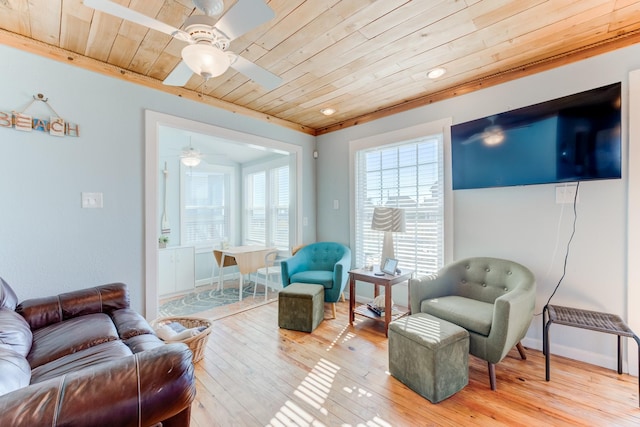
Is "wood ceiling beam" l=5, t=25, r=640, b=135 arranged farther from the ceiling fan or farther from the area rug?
the area rug

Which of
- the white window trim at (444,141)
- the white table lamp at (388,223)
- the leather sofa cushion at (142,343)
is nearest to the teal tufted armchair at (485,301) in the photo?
the white window trim at (444,141)

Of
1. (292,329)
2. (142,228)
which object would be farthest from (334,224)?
(142,228)

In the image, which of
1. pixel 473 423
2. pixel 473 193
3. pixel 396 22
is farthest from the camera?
pixel 473 193

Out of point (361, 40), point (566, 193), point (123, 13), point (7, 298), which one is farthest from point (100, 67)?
point (566, 193)

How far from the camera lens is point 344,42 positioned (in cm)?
204

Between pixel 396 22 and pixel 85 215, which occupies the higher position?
pixel 396 22

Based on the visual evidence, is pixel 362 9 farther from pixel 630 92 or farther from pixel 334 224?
pixel 334 224

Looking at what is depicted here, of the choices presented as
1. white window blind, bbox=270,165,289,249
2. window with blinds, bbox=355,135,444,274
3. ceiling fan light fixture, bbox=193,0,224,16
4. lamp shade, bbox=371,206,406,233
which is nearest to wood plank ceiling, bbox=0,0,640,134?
ceiling fan light fixture, bbox=193,0,224,16

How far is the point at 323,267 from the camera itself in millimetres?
3637

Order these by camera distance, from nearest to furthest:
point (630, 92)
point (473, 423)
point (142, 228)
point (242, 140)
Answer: point (473, 423)
point (630, 92)
point (142, 228)
point (242, 140)

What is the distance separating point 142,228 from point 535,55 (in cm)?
371

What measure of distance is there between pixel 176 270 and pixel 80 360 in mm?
2932

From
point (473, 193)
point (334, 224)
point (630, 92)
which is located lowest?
point (334, 224)

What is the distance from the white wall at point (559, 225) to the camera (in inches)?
81.0
